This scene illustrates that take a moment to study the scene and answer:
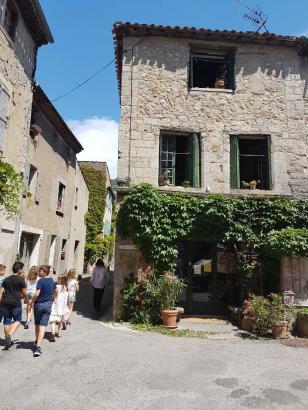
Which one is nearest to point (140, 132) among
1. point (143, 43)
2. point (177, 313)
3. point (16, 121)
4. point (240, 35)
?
point (143, 43)

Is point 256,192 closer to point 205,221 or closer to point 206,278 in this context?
point 205,221

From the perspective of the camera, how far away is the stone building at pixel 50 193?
12250 millimetres

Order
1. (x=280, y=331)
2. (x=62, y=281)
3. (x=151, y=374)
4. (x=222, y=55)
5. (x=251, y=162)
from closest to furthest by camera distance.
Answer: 1. (x=151, y=374)
2. (x=62, y=281)
3. (x=280, y=331)
4. (x=251, y=162)
5. (x=222, y=55)

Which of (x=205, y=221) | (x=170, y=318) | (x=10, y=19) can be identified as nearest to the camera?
(x=170, y=318)

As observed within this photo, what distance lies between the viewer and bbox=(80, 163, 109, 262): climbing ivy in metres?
22.0

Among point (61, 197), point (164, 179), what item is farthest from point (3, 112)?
point (61, 197)

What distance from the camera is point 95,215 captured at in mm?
22453

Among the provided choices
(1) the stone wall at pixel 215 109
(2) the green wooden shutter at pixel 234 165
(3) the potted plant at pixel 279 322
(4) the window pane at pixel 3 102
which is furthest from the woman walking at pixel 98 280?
(4) the window pane at pixel 3 102

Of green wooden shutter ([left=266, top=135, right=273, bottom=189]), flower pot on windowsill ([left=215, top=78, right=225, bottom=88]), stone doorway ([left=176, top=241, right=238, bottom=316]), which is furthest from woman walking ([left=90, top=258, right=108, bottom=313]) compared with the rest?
flower pot on windowsill ([left=215, top=78, right=225, bottom=88])

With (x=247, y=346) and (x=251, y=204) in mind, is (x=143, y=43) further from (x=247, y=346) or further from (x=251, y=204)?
(x=247, y=346)

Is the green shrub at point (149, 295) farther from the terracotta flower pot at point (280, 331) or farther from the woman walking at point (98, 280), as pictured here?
the terracotta flower pot at point (280, 331)

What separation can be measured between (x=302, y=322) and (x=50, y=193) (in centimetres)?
1078

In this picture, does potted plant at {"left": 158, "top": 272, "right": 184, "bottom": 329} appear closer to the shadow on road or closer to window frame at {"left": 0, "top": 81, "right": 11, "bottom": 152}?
the shadow on road

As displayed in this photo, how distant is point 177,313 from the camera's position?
852cm
